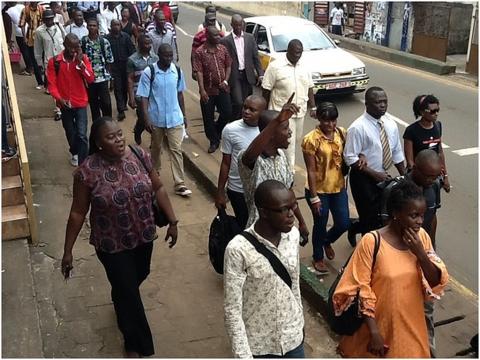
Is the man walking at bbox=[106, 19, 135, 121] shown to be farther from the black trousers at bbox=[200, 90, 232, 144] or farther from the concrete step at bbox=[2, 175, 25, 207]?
the concrete step at bbox=[2, 175, 25, 207]

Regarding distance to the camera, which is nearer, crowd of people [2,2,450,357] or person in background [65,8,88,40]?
crowd of people [2,2,450,357]

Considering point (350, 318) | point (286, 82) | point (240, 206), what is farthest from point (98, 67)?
point (350, 318)

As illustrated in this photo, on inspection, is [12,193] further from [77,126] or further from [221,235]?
[221,235]

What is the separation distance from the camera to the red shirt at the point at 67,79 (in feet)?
24.9

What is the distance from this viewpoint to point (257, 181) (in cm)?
436

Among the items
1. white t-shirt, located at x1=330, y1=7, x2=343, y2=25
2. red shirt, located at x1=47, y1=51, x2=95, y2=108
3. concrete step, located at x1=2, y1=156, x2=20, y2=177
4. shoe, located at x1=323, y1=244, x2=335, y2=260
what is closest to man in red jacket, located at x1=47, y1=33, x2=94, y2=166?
red shirt, located at x1=47, y1=51, x2=95, y2=108

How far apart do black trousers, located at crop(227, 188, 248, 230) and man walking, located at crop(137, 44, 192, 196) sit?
2.21 meters

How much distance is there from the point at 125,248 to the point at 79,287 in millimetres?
1523

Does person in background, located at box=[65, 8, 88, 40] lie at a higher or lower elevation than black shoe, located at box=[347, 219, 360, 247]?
higher

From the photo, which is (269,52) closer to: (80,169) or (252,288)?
(80,169)

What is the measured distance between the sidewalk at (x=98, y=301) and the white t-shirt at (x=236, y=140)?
3.31 ft

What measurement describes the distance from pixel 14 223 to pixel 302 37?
850 cm

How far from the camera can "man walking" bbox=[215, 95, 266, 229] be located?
4957mm

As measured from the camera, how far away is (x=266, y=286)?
3170 millimetres
